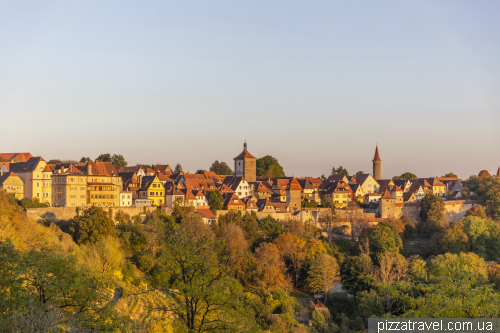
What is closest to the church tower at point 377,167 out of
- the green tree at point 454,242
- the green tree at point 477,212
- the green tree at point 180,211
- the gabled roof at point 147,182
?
the green tree at point 477,212

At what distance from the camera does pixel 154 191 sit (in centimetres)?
4784

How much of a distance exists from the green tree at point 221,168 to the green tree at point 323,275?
156ft

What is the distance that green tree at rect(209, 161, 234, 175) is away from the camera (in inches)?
3275

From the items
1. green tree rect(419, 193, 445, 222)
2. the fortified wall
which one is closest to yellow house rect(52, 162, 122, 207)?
the fortified wall

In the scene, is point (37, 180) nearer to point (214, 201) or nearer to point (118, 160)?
point (214, 201)

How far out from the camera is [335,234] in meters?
50.2

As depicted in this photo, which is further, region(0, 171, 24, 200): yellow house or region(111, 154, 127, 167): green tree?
region(111, 154, 127, 167): green tree

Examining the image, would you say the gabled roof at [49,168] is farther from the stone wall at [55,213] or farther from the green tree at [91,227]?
the green tree at [91,227]

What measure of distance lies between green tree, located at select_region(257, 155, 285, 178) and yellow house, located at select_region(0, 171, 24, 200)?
44.4 meters

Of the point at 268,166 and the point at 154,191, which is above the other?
the point at 268,166

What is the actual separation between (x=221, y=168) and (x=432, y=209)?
38.3 meters

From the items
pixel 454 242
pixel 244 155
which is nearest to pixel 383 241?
pixel 454 242

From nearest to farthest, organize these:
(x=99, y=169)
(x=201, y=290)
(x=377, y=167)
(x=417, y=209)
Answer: (x=201, y=290) → (x=99, y=169) → (x=417, y=209) → (x=377, y=167)

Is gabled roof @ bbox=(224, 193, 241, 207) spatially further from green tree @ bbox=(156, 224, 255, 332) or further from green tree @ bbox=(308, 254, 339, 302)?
green tree @ bbox=(156, 224, 255, 332)
